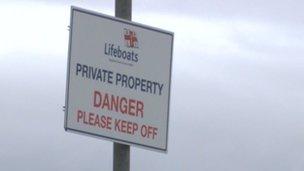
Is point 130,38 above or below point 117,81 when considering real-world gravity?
above

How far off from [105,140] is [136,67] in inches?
32.5

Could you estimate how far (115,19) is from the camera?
20906mm

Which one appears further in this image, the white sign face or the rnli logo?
the rnli logo

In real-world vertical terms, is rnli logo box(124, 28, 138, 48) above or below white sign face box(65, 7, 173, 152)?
above

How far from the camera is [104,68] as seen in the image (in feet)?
68.3

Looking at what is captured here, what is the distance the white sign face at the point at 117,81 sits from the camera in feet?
68.0

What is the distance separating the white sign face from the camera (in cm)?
2072

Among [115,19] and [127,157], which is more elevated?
[115,19]

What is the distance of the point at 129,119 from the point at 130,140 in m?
0.22

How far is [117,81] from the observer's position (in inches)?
824

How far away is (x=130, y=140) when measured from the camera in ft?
68.7

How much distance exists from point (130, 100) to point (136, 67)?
0.35 meters

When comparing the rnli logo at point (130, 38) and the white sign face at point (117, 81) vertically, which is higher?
the rnli logo at point (130, 38)

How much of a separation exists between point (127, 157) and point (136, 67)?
0.92 m
